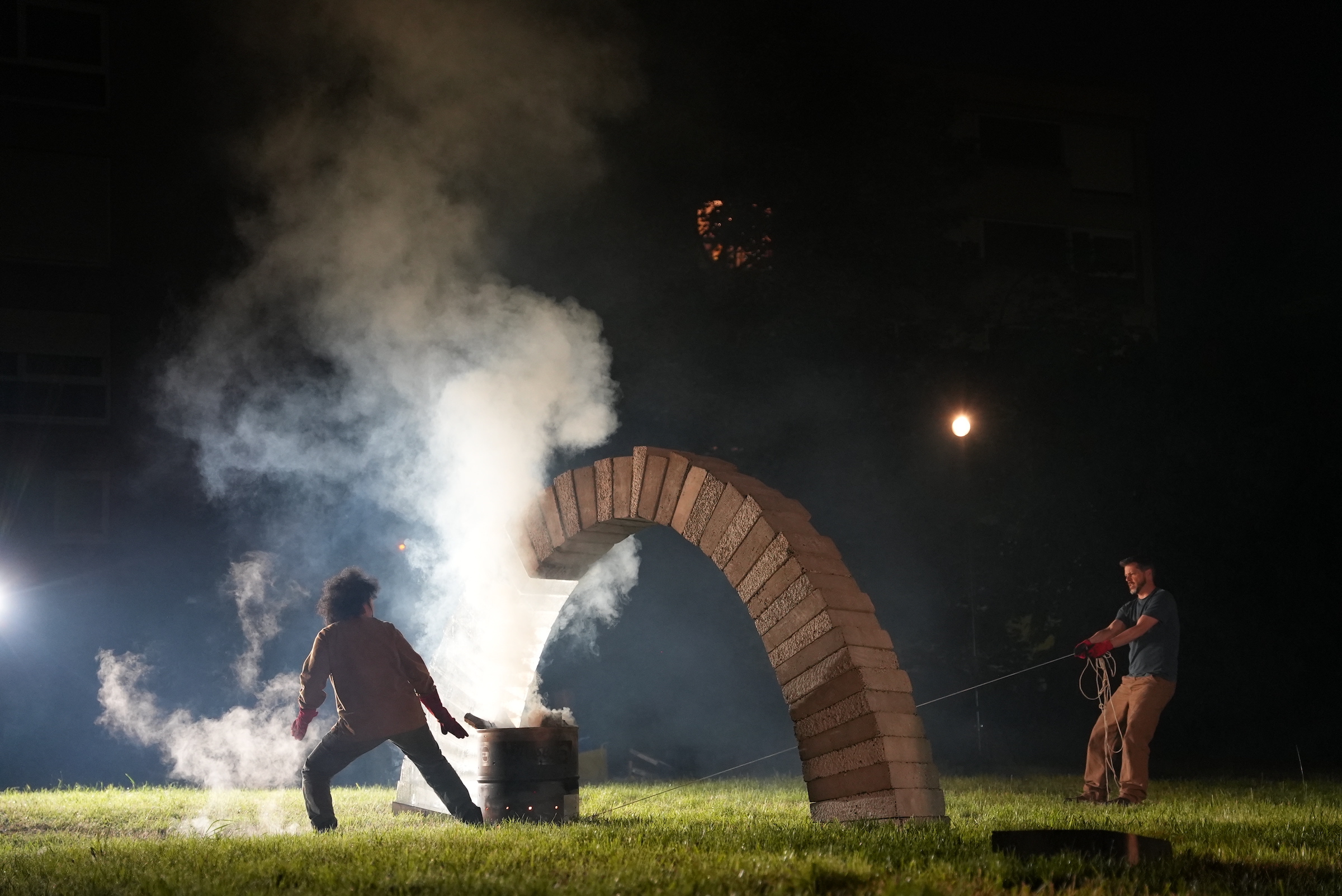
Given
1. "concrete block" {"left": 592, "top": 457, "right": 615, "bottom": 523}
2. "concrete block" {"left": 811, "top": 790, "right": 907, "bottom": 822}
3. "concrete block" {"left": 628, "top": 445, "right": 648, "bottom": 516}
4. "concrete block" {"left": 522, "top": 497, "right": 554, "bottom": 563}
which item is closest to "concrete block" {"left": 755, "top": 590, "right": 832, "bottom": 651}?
"concrete block" {"left": 811, "top": 790, "right": 907, "bottom": 822}

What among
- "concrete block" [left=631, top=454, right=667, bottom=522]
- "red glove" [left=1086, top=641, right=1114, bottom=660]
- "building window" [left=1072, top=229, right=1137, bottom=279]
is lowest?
"red glove" [left=1086, top=641, right=1114, bottom=660]

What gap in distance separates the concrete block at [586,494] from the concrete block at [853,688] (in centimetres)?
220

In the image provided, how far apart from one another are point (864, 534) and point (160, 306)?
467 inches

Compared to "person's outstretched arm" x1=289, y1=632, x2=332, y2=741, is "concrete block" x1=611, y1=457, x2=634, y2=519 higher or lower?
higher

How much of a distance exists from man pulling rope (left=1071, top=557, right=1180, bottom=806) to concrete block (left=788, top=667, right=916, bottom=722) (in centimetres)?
245

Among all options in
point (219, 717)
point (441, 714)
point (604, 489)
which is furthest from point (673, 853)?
point (219, 717)

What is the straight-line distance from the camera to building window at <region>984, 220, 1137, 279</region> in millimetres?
26547

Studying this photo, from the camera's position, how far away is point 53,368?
21.2 m

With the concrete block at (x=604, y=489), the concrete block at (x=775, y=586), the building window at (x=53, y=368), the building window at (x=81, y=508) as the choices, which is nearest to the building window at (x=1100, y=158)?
the building window at (x=53, y=368)

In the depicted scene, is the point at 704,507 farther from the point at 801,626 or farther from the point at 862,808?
the point at 862,808

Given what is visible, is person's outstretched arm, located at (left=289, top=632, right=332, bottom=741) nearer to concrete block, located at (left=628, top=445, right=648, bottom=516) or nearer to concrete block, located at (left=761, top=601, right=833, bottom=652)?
concrete block, located at (left=628, top=445, right=648, bottom=516)

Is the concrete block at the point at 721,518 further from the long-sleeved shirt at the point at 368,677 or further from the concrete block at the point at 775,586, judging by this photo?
the long-sleeved shirt at the point at 368,677

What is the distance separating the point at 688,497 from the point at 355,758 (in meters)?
2.51

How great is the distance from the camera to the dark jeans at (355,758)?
742 cm
